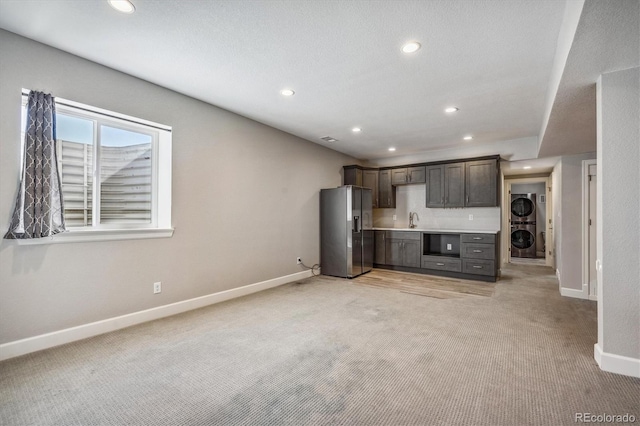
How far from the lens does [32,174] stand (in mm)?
2426

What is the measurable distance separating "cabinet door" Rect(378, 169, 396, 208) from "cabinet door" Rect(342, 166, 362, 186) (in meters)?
0.50

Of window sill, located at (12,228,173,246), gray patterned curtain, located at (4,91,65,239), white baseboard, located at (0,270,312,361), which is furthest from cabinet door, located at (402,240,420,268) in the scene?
gray patterned curtain, located at (4,91,65,239)

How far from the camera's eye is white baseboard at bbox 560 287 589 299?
420 cm

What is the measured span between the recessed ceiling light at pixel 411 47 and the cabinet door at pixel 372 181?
434cm

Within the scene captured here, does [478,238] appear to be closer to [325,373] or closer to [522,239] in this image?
[325,373]

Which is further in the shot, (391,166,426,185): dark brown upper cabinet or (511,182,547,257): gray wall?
(511,182,547,257): gray wall

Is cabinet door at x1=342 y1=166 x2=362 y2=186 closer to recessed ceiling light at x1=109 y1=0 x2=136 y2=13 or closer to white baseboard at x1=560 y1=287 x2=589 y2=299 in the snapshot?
white baseboard at x1=560 y1=287 x2=589 y2=299

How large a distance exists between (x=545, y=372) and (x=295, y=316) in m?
2.29

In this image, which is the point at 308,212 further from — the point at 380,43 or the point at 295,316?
the point at 380,43

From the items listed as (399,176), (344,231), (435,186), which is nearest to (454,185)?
(435,186)

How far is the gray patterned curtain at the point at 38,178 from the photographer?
A: 2385 mm

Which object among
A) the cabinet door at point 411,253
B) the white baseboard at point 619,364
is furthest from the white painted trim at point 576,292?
the white baseboard at point 619,364

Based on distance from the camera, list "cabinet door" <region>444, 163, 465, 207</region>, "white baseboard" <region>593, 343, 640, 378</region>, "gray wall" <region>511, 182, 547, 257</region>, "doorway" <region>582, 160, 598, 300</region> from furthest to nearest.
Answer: "gray wall" <region>511, 182, 547, 257</region>
"cabinet door" <region>444, 163, 465, 207</region>
"doorway" <region>582, 160, 598, 300</region>
"white baseboard" <region>593, 343, 640, 378</region>

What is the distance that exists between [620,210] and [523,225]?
7476 mm
